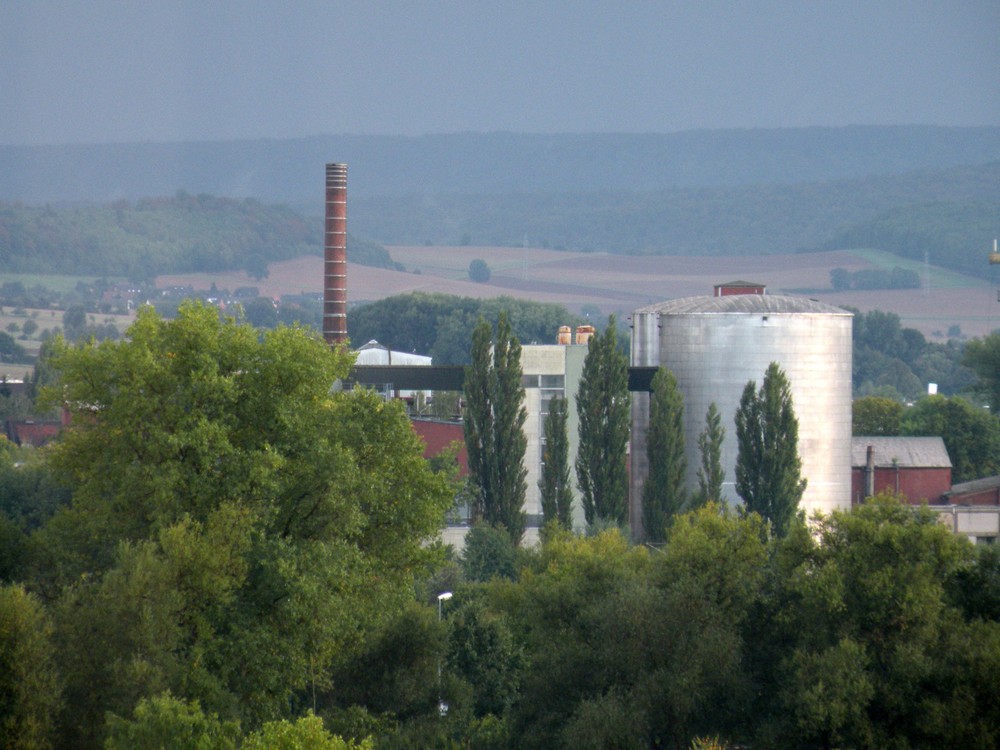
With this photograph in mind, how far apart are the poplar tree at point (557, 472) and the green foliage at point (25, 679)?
106 ft

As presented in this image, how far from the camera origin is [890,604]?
94.1 ft

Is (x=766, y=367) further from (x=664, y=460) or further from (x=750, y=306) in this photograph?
(x=664, y=460)

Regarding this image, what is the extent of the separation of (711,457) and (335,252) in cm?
1898

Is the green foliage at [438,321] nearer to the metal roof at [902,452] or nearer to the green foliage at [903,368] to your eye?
the green foliage at [903,368]

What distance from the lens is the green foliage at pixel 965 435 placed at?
80938 mm

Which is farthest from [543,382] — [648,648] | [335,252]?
[648,648]

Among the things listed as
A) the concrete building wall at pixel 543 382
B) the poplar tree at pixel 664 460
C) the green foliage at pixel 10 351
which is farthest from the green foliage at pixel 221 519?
the green foliage at pixel 10 351

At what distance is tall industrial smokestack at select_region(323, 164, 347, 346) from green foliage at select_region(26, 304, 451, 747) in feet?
106

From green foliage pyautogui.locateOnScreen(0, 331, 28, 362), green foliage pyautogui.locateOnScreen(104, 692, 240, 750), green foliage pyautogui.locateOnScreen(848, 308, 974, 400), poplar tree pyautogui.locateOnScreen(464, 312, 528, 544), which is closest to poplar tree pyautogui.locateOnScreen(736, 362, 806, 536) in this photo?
poplar tree pyautogui.locateOnScreen(464, 312, 528, 544)

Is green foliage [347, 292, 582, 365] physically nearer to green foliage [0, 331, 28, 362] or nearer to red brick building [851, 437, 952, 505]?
green foliage [0, 331, 28, 362]

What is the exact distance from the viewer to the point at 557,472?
58.6 metres

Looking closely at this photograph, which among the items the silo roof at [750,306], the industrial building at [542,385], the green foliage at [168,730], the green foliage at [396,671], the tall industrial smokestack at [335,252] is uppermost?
the tall industrial smokestack at [335,252]

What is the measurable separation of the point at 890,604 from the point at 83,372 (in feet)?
50.5

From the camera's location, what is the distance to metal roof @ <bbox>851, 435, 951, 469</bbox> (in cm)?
6706
